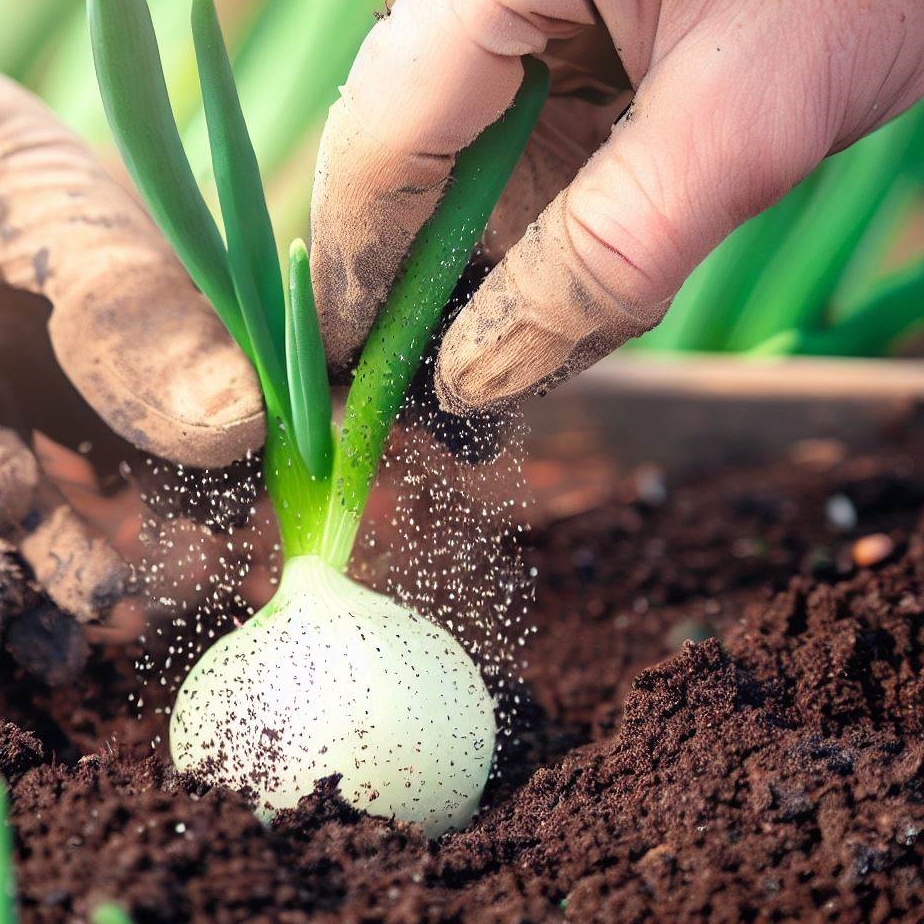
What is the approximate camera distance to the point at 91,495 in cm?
117

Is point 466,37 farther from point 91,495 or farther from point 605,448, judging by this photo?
point 605,448

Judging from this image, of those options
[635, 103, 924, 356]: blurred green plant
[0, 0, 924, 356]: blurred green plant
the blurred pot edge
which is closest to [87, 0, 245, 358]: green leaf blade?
[0, 0, 924, 356]: blurred green plant

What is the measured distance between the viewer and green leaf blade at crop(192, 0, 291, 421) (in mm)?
764

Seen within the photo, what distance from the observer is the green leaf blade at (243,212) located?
76 cm

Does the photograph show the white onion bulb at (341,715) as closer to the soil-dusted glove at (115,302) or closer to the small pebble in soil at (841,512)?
the soil-dusted glove at (115,302)

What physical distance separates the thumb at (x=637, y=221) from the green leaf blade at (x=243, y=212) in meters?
0.17

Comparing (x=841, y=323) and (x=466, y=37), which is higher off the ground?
(x=466, y=37)

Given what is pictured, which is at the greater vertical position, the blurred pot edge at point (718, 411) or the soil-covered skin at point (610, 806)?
the soil-covered skin at point (610, 806)

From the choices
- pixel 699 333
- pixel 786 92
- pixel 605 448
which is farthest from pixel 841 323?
pixel 786 92

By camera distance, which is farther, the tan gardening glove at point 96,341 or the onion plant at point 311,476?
the tan gardening glove at point 96,341

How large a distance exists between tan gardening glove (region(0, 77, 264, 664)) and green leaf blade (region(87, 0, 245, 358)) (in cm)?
8

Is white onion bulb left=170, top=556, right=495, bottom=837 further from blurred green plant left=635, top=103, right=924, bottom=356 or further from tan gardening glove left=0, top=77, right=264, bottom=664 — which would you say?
blurred green plant left=635, top=103, right=924, bottom=356

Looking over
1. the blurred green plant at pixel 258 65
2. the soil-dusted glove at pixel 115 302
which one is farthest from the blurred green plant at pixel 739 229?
the soil-dusted glove at pixel 115 302

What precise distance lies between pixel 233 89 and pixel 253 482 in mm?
352
